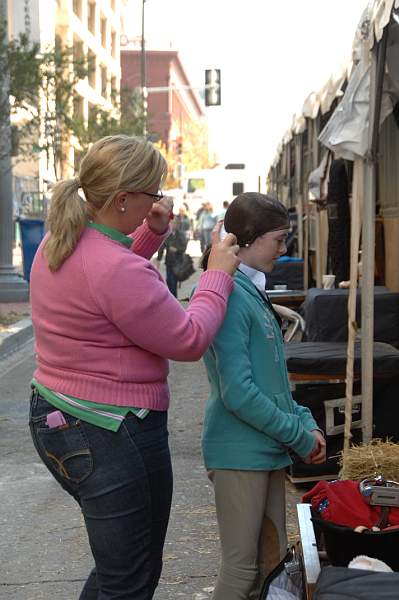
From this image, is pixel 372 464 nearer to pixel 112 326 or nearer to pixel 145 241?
pixel 145 241

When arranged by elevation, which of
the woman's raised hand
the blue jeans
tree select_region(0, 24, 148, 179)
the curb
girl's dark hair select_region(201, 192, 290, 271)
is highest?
tree select_region(0, 24, 148, 179)

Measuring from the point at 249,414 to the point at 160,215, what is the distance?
661 millimetres

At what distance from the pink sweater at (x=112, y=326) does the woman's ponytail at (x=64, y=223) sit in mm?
23

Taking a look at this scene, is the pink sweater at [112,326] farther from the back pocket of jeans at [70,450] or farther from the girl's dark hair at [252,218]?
the girl's dark hair at [252,218]

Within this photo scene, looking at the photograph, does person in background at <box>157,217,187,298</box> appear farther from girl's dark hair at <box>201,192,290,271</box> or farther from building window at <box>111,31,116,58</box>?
building window at <box>111,31,116,58</box>

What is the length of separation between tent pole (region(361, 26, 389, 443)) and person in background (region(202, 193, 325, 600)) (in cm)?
280

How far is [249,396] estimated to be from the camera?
3379 millimetres

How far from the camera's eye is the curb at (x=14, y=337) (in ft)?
42.9

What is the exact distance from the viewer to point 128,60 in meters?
95.5

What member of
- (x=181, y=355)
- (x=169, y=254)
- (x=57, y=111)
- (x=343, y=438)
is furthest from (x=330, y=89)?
(x=57, y=111)

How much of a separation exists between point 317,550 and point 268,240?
3.27 ft

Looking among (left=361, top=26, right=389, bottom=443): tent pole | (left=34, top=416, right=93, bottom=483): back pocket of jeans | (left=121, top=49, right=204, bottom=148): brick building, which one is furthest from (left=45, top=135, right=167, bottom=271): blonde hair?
(left=121, top=49, right=204, bottom=148): brick building

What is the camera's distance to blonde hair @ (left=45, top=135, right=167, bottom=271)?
290 centimetres

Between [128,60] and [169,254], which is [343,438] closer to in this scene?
[169,254]
